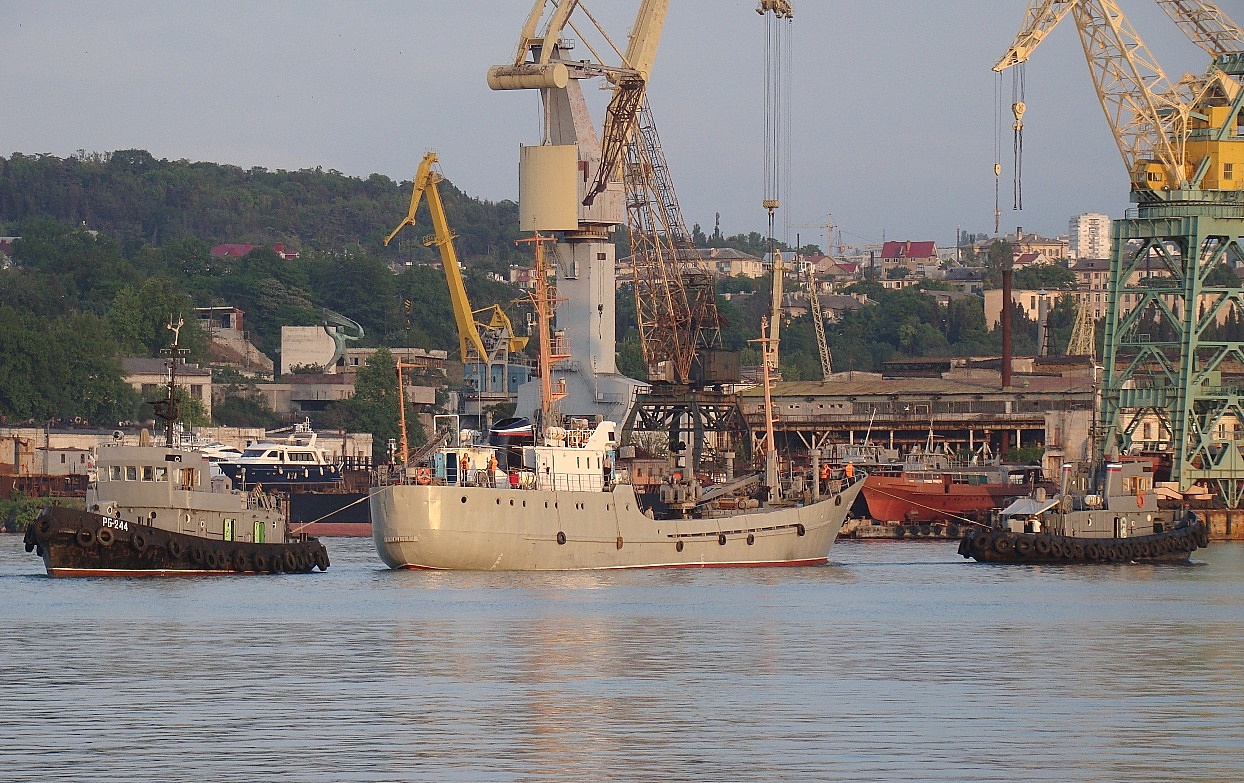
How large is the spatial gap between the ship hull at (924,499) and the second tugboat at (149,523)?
50.9 m

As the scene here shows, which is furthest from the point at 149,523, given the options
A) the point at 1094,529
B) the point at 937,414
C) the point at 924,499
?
the point at 937,414

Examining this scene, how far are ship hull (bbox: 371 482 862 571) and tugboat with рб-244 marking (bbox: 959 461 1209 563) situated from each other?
447 inches

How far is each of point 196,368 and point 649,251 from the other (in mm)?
54114

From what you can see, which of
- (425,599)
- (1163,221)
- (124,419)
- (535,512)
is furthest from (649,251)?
(425,599)

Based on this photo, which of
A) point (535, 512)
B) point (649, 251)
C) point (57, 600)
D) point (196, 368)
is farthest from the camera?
point (196, 368)

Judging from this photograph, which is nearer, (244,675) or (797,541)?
(244,675)

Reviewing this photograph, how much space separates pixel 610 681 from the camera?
145ft

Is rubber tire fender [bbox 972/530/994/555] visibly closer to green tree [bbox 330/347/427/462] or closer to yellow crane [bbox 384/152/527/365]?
yellow crane [bbox 384/152/527/365]

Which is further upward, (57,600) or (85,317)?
(85,317)

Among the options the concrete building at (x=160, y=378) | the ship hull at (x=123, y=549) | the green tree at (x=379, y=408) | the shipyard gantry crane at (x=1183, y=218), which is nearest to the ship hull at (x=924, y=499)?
the shipyard gantry crane at (x=1183, y=218)

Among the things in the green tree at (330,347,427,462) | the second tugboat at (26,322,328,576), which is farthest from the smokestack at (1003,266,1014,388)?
the second tugboat at (26,322,328,576)

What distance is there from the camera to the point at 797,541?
81062 millimetres

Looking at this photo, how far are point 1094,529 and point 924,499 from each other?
32.7 m

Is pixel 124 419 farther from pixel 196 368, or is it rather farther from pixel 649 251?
pixel 649 251
